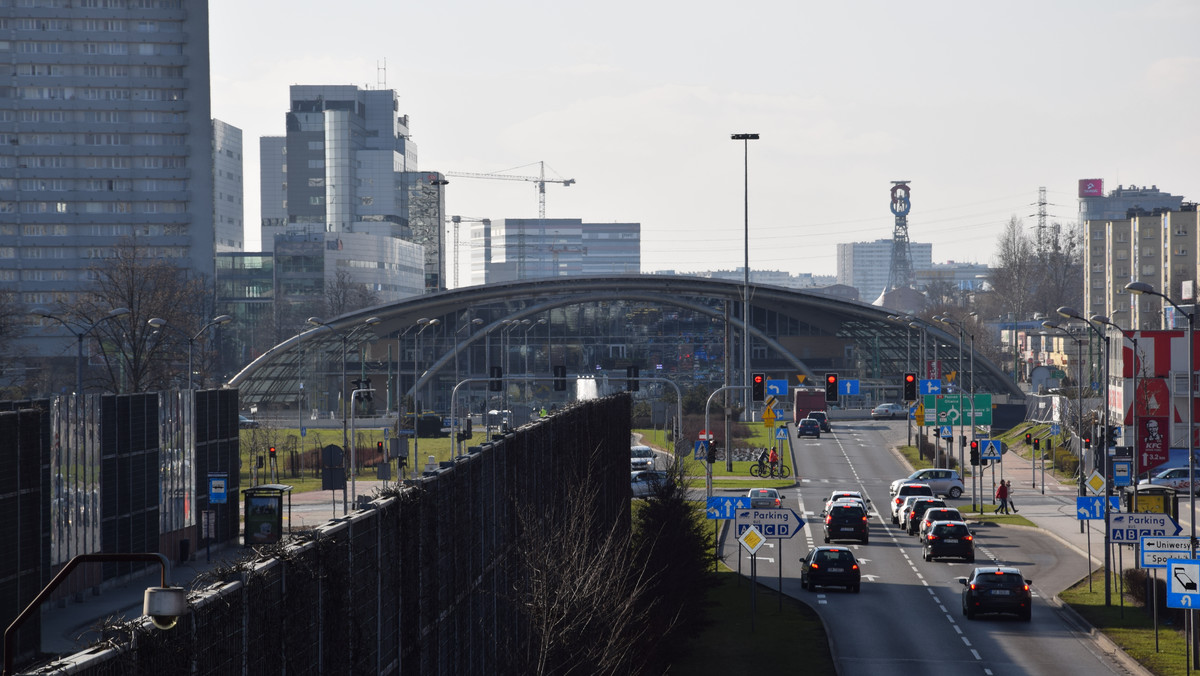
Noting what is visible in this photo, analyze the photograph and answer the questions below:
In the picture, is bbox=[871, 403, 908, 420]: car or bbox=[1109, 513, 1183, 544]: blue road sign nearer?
bbox=[1109, 513, 1183, 544]: blue road sign

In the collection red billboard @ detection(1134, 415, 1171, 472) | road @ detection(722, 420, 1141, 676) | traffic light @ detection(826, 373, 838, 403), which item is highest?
traffic light @ detection(826, 373, 838, 403)

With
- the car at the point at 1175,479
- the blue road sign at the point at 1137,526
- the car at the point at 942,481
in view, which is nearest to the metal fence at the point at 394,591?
the blue road sign at the point at 1137,526

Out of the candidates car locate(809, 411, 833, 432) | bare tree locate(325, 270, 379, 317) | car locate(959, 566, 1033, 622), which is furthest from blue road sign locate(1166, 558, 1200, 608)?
bare tree locate(325, 270, 379, 317)

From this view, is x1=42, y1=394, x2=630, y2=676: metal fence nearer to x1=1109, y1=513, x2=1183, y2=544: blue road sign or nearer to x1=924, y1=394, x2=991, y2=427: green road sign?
x1=1109, y1=513, x2=1183, y2=544: blue road sign

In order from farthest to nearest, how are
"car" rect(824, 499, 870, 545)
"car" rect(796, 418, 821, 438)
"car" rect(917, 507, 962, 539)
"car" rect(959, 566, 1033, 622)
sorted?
"car" rect(796, 418, 821, 438) < "car" rect(917, 507, 962, 539) < "car" rect(824, 499, 870, 545) < "car" rect(959, 566, 1033, 622)

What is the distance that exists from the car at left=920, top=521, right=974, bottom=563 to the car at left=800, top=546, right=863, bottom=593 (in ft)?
19.0

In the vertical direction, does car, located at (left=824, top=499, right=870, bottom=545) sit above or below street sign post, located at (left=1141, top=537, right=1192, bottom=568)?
below

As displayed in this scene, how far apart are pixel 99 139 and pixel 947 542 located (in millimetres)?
124328

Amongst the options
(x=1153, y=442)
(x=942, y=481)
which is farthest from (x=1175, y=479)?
(x=942, y=481)

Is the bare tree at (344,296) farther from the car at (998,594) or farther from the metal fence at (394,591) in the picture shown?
the metal fence at (394,591)

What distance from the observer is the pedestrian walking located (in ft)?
181

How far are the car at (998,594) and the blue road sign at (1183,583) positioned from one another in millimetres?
9197

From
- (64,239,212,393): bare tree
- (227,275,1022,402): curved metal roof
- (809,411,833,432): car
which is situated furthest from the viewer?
(227,275,1022,402): curved metal roof

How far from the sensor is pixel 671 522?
31.6 m
